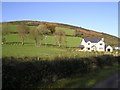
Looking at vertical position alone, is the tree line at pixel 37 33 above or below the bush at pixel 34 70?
above

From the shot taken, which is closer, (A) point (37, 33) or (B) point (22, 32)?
(B) point (22, 32)

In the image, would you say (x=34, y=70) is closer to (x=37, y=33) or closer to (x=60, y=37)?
(x=60, y=37)

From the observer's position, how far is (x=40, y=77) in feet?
69.9

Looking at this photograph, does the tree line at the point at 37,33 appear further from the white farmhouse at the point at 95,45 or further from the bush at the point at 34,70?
the bush at the point at 34,70

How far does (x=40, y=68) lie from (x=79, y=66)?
8.73 metres

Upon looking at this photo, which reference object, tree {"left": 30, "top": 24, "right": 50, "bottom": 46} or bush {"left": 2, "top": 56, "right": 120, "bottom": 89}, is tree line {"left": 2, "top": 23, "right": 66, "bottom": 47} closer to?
tree {"left": 30, "top": 24, "right": 50, "bottom": 46}

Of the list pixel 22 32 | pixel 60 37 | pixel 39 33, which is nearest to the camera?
pixel 22 32

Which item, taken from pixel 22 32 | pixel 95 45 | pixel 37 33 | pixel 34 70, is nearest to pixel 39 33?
pixel 37 33

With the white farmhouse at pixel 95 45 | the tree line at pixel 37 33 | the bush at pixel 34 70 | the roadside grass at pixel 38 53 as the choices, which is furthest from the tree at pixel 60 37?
the bush at pixel 34 70

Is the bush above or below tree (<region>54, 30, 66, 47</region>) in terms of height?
below

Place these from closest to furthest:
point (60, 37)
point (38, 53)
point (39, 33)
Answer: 1. point (38, 53)
2. point (60, 37)
3. point (39, 33)

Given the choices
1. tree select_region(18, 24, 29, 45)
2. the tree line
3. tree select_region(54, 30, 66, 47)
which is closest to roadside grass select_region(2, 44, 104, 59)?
tree select_region(18, 24, 29, 45)

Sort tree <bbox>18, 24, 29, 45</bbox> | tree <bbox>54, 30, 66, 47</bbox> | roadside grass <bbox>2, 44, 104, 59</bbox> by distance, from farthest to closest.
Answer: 1. tree <bbox>54, 30, 66, 47</bbox>
2. tree <bbox>18, 24, 29, 45</bbox>
3. roadside grass <bbox>2, 44, 104, 59</bbox>

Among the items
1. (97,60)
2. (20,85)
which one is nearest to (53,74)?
(20,85)
